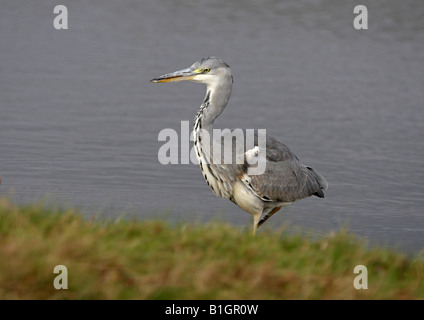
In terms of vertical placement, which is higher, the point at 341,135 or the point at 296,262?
the point at 341,135

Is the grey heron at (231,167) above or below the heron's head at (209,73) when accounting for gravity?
below

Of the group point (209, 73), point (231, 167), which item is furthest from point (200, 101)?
point (231, 167)

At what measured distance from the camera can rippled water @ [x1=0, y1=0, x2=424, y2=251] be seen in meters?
10.2

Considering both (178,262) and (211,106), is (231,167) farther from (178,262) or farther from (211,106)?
(178,262)

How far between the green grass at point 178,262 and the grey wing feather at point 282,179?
1.11 m

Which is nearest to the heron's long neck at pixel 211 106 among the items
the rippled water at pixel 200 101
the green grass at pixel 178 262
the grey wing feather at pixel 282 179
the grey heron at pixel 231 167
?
the grey heron at pixel 231 167

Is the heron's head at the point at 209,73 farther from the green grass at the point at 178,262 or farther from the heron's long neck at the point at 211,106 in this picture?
the green grass at the point at 178,262

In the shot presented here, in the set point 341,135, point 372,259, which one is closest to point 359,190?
point 341,135

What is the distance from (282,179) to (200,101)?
5.26m

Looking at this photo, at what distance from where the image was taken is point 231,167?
27.7ft

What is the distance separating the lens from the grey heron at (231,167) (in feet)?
27.8
